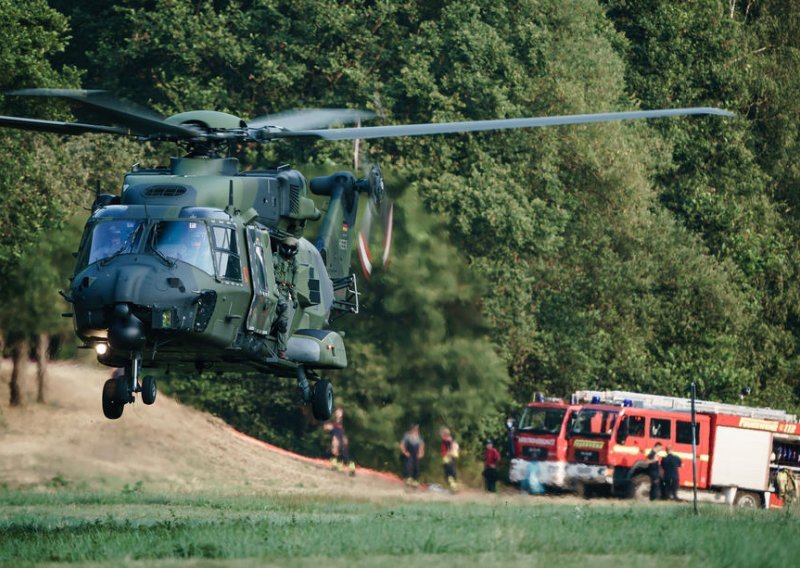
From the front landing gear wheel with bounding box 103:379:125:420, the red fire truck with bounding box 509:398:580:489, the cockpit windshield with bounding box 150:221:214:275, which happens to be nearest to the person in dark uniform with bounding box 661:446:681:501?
the red fire truck with bounding box 509:398:580:489

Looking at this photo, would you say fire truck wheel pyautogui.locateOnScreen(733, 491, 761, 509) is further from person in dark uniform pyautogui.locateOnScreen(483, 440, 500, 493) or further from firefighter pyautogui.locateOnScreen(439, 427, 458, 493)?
firefighter pyautogui.locateOnScreen(439, 427, 458, 493)

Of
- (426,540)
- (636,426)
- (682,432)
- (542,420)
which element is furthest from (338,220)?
(682,432)

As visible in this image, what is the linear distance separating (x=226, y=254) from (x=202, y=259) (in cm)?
48

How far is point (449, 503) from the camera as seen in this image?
30875 millimetres

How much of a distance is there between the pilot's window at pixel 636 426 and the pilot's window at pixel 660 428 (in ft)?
0.97

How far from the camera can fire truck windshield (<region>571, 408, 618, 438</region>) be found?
36781 mm

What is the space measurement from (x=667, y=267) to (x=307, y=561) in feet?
112

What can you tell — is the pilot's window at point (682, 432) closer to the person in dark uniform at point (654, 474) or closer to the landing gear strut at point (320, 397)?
the person in dark uniform at point (654, 474)

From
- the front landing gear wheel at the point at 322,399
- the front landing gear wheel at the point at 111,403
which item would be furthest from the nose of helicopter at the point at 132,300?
the front landing gear wheel at the point at 322,399

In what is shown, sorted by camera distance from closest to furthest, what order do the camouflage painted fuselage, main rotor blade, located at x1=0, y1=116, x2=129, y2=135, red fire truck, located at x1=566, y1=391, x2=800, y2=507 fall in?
the camouflage painted fuselage, main rotor blade, located at x1=0, y1=116, x2=129, y2=135, red fire truck, located at x1=566, y1=391, x2=800, y2=507

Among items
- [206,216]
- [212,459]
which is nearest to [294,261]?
[206,216]

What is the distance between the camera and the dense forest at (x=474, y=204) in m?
40.7

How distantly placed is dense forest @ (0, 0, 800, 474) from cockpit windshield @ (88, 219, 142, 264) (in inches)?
686

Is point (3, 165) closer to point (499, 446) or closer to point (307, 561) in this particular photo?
point (499, 446)
